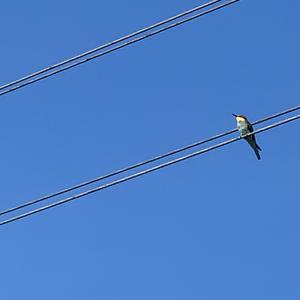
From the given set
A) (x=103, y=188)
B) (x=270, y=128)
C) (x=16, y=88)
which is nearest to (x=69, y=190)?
(x=103, y=188)

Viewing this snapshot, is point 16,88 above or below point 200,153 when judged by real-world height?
above

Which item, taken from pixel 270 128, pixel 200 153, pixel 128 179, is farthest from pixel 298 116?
pixel 128 179

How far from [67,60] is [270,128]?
3.05 meters

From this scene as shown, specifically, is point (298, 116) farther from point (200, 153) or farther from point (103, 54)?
point (103, 54)

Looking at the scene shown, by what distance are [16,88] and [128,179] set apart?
2.22 m

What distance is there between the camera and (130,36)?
16.8 m

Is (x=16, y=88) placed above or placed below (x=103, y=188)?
above

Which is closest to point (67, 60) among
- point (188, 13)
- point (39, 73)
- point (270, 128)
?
point (39, 73)

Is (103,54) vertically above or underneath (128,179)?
above

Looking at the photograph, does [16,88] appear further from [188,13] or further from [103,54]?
[188,13]

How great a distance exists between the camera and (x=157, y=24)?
16750 millimetres

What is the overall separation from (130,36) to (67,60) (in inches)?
37.6

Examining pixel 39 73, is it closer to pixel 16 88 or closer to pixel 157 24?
pixel 16 88

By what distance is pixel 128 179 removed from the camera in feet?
53.4
